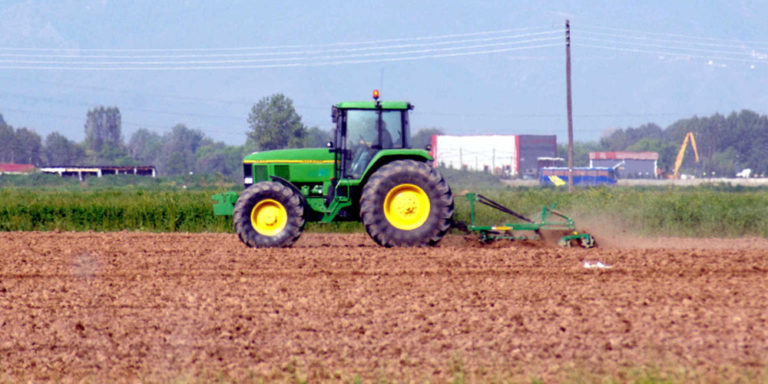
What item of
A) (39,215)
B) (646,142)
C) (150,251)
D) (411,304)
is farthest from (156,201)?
(646,142)

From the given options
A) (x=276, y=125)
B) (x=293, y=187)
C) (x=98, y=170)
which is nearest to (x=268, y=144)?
(x=276, y=125)

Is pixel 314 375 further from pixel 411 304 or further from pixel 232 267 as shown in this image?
pixel 232 267

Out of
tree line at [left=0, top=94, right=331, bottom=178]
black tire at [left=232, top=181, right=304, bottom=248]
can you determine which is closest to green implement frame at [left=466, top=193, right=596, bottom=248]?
black tire at [left=232, top=181, right=304, bottom=248]

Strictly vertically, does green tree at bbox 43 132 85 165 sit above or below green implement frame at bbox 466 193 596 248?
above

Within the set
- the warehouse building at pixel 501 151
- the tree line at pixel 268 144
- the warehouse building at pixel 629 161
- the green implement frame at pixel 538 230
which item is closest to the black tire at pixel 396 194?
the green implement frame at pixel 538 230

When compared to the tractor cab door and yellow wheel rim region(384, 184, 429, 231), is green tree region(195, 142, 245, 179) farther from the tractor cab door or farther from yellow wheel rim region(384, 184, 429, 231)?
yellow wheel rim region(384, 184, 429, 231)

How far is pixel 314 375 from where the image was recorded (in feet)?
20.7

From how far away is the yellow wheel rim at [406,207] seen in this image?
43.5 ft

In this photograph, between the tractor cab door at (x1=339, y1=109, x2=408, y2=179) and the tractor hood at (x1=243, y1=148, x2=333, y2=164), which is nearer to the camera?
the tractor cab door at (x1=339, y1=109, x2=408, y2=179)

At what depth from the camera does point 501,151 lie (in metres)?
71.9

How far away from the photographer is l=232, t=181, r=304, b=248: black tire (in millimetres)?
13352

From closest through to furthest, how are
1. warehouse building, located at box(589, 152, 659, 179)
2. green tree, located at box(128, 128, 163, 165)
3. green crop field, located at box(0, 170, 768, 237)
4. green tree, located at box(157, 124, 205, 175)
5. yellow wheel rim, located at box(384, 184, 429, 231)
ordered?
yellow wheel rim, located at box(384, 184, 429, 231) → green crop field, located at box(0, 170, 768, 237) → warehouse building, located at box(589, 152, 659, 179) → green tree, located at box(157, 124, 205, 175) → green tree, located at box(128, 128, 163, 165)

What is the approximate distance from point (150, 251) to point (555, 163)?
6411 centimetres

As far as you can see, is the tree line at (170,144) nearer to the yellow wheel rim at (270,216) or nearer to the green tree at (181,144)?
the green tree at (181,144)
